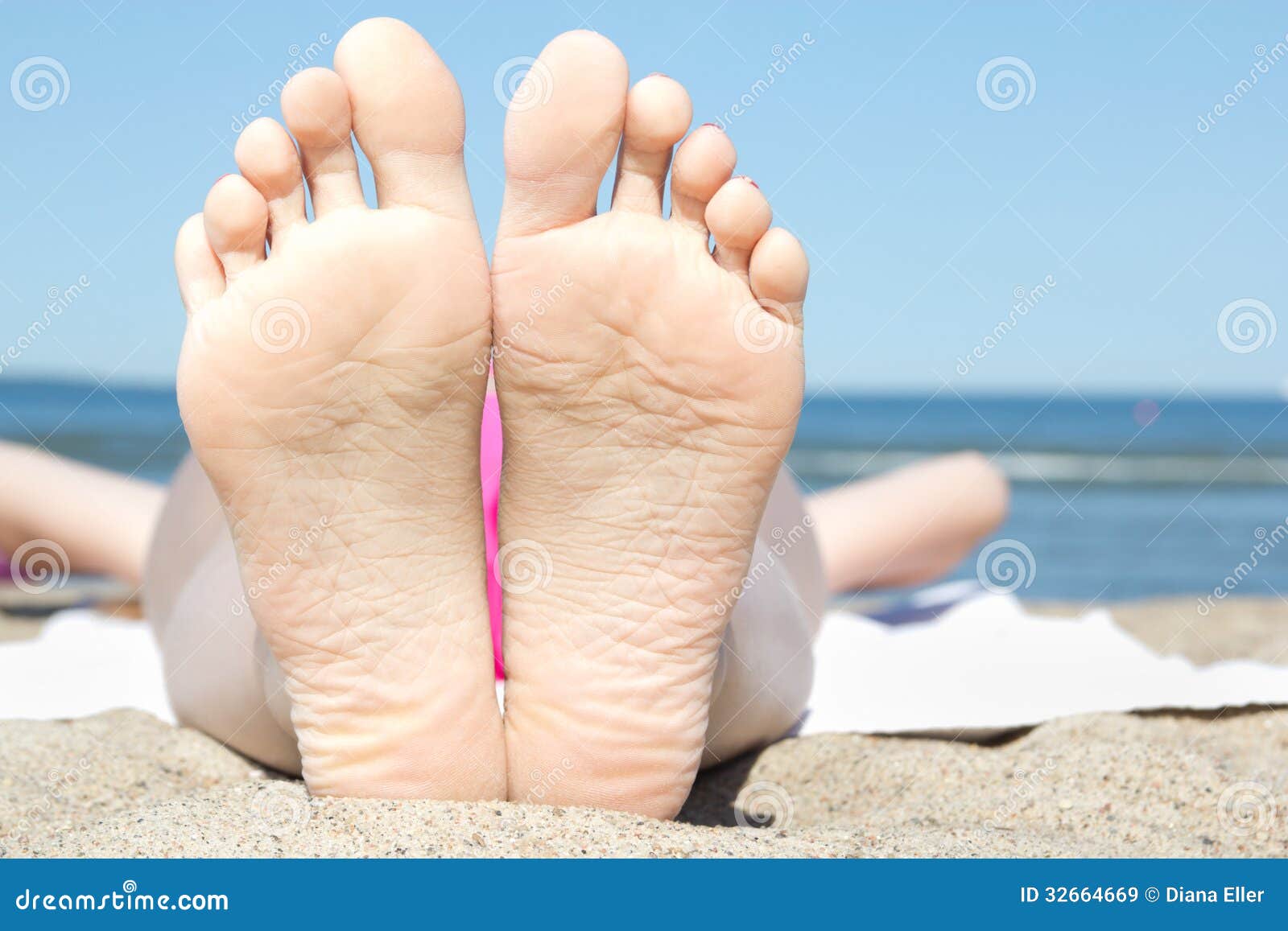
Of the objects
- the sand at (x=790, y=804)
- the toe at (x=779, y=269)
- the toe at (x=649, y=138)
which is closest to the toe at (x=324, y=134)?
the toe at (x=649, y=138)

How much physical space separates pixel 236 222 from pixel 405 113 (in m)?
0.18

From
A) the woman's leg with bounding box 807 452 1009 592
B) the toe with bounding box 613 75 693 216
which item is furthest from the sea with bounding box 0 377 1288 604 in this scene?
the toe with bounding box 613 75 693 216

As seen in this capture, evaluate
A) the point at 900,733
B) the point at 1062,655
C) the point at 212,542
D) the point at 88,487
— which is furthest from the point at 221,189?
the point at 1062,655

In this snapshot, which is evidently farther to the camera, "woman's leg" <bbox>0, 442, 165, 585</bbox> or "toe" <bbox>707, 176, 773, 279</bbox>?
"woman's leg" <bbox>0, 442, 165, 585</bbox>

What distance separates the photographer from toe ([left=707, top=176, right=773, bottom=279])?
106 centimetres

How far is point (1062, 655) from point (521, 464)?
1030 mm

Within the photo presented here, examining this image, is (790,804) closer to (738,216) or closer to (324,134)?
(738,216)

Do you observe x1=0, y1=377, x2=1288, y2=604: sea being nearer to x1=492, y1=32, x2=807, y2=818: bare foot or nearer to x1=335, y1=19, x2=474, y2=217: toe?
x1=492, y1=32, x2=807, y2=818: bare foot

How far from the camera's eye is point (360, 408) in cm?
107

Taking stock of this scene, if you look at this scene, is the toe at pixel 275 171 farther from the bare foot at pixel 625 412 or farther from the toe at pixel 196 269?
the bare foot at pixel 625 412

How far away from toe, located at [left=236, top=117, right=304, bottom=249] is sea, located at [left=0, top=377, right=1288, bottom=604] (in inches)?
114

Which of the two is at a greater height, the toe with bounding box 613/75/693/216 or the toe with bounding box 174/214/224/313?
the toe with bounding box 613/75/693/216

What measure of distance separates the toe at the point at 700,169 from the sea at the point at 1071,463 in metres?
2.69

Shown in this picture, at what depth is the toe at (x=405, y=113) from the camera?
A: 102 centimetres
